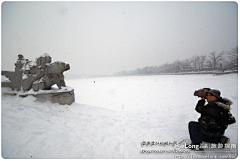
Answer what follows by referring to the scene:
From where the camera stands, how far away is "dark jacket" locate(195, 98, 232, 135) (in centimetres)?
184

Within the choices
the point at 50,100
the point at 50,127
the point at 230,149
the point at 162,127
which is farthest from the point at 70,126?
the point at 230,149

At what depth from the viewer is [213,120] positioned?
1936 millimetres

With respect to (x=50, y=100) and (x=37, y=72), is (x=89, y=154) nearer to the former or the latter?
(x=50, y=100)

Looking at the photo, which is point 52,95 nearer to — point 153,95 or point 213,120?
point 213,120

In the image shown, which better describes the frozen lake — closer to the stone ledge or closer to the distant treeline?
the stone ledge

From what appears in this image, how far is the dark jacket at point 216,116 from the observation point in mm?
1844

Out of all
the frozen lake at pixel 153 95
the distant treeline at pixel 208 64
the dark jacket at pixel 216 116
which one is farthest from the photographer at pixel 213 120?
the distant treeline at pixel 208 64

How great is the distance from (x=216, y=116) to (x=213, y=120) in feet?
0.38

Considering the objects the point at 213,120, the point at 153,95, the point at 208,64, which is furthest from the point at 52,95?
the point at 208,64

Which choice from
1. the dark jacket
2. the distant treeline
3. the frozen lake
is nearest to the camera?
the dark jacket

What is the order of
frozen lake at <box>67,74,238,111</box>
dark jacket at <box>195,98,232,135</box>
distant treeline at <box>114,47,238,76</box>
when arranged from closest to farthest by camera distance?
dark jacket at <box>195,98,232,135</box> → frozen lake at <box>67,74,238,111</box> → distant treeline at <box>114,47,238,76</box>

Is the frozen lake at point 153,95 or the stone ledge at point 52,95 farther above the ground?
the stone ledge at point 52,95

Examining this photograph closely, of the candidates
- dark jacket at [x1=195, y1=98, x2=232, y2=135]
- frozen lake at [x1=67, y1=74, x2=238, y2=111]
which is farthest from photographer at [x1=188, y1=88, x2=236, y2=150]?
frozen lake at [x1=67, y1=74, x2=238, y2=111]

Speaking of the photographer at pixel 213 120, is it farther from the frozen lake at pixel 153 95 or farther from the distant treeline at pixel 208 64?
the distant treeline at pixel 208 64
